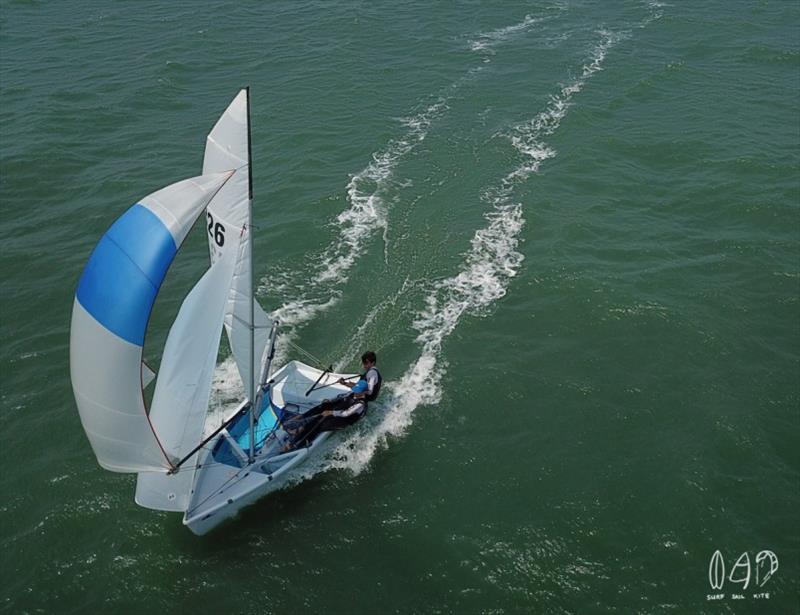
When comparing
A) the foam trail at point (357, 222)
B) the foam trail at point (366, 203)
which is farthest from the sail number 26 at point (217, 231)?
the foam trail at point (366, 203)

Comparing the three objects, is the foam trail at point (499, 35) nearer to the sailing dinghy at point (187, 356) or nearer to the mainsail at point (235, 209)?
the sailing dinghy at point (187, 356)

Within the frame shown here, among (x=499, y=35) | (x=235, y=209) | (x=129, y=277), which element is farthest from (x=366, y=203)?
(x=499, y=35)

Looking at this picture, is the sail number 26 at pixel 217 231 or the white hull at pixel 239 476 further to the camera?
the white hull at pixel 239 476

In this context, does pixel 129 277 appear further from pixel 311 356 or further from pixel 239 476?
pixel 311 356

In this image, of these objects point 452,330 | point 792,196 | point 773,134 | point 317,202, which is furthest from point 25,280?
point 773,134

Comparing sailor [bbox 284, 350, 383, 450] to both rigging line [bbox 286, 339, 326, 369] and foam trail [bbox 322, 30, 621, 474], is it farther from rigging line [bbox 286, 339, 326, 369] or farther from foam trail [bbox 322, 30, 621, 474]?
rigging line [bbox 286, 339, 326, 369]

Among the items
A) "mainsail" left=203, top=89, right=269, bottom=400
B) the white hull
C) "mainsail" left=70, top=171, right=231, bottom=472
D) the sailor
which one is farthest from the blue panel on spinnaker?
the sailor

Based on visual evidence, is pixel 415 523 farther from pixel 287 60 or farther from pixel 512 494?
pixel 287 60

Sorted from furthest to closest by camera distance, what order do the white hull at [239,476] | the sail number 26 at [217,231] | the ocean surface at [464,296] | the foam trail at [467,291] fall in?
the foam trail at [467,291] < the white hull at [239,476] < the ocean surface at [464,296] < the sail number 26 at [217,231]
